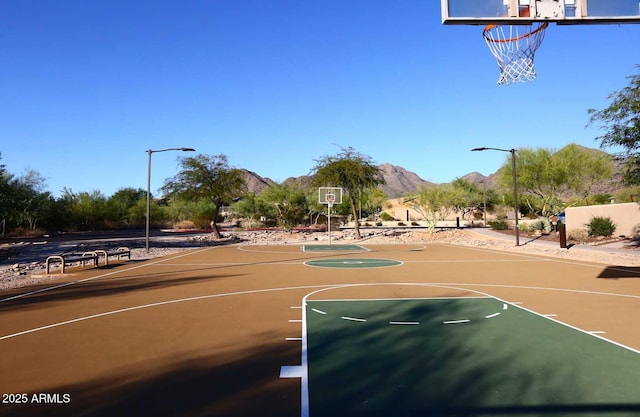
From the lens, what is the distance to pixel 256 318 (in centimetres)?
820

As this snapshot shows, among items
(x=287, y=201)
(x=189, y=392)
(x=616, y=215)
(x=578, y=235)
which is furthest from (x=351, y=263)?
(x=287, y=201)

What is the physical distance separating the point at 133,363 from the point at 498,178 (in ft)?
144

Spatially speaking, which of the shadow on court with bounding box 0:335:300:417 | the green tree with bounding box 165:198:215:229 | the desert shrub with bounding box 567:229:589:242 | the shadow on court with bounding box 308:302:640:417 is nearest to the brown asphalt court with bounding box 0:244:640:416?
the shadow on court with bounding box 0:335:300:417

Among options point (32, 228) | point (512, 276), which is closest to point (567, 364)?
point (512, 276)

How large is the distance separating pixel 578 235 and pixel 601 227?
1.57 meters

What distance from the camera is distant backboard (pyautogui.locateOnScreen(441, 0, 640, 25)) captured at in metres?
7.48

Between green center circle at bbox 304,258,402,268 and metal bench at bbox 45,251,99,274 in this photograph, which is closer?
metal bench at bbox 45,251,99,274

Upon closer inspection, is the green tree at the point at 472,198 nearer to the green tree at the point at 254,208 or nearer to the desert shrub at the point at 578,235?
the green tree at the point at 254,208

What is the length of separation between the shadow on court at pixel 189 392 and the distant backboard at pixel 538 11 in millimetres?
6906

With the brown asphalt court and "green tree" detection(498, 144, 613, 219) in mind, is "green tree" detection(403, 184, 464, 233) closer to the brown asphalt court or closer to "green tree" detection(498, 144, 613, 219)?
"green tree" detection(498, 144, 613, 219)

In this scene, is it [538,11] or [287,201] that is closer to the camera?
[538,11]

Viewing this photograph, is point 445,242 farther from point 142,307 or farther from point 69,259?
point 142,307

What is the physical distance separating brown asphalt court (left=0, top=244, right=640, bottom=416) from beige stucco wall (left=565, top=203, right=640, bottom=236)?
1550 centimetres

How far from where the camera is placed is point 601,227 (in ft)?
94.1
